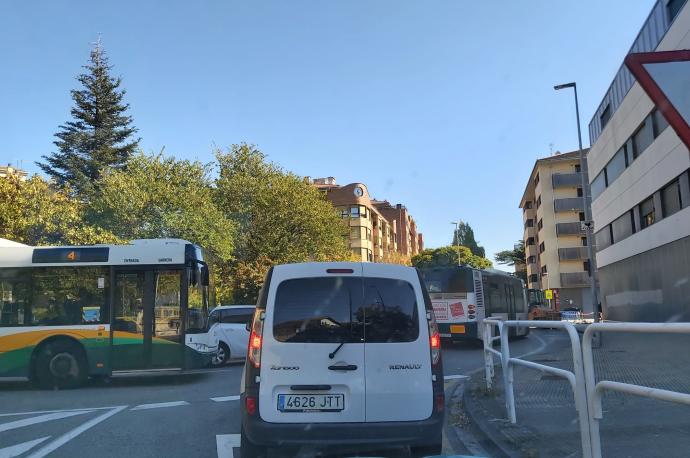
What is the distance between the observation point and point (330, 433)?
4734 mm

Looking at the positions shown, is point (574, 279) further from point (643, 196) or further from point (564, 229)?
point (643, 196)

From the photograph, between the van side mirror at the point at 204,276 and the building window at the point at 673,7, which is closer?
the van side mirror at the point at 204,276

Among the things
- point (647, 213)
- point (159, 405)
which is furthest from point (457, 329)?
point (647, 213)

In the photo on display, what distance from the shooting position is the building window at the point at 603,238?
39.4 m

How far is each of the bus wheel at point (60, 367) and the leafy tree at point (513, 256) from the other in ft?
326

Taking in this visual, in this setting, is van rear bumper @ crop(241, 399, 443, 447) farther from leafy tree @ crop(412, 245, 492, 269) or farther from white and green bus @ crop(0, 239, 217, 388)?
leafy tree @ crop(412, 245, 492, 269)

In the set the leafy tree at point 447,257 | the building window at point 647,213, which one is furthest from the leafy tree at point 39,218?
the leafy tree at point 447,257

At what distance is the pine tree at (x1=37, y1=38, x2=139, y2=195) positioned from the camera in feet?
147

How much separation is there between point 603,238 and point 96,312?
37407 millimetres

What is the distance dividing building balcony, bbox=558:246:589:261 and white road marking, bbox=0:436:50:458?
66.9 metres

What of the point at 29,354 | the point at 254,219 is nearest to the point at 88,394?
the point at 29,354

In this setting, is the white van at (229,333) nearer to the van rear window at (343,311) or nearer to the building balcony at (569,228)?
the van rear window at (343,311)

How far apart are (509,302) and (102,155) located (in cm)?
3568

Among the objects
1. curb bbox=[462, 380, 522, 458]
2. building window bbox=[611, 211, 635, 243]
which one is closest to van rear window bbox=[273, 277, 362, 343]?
curb bbox=[462, 380, 522, 458]
